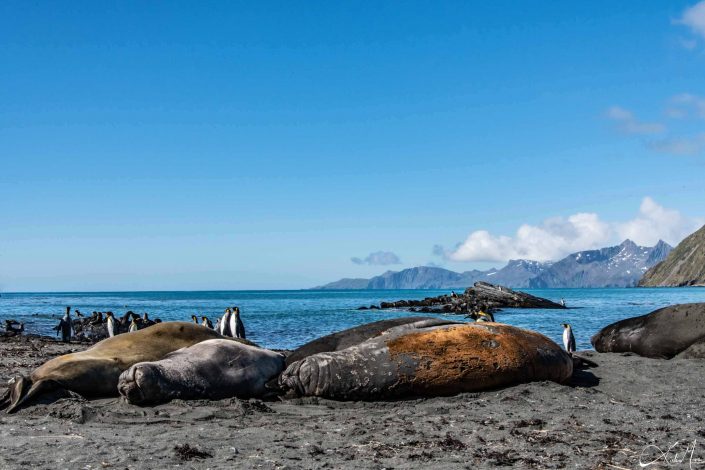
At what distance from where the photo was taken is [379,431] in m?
7.66

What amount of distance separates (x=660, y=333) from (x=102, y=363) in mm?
11564

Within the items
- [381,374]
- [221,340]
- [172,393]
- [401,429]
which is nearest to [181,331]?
[221,340]

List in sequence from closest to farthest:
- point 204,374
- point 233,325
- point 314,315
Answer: point 204,374 → point 233,325 → point 314,315

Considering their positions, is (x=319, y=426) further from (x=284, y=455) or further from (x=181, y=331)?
(x=181, y=331)

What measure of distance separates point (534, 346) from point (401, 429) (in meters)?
4.04

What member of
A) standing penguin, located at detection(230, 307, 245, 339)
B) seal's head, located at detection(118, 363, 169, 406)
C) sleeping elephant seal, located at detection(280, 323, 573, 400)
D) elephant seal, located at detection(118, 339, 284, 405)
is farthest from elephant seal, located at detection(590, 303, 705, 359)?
standing penguin, located at detection(230, 307, 245, 339)

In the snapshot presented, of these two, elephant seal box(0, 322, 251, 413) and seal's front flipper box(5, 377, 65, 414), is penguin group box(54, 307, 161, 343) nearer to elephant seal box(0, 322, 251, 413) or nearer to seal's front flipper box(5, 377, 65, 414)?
elephant seal box(0, 322, 251, 413)

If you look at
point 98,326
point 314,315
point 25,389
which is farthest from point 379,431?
point 314,315

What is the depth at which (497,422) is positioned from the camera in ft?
26.4

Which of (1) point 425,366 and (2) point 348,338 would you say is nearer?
(1) point 425,366

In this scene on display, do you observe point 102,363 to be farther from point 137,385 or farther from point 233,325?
point 233,325

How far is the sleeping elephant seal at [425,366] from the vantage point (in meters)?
9.91

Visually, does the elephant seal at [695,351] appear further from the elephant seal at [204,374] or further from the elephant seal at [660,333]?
the elephant seal at [204,374]

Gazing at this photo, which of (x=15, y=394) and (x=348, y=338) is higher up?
(x=348, y=338)
